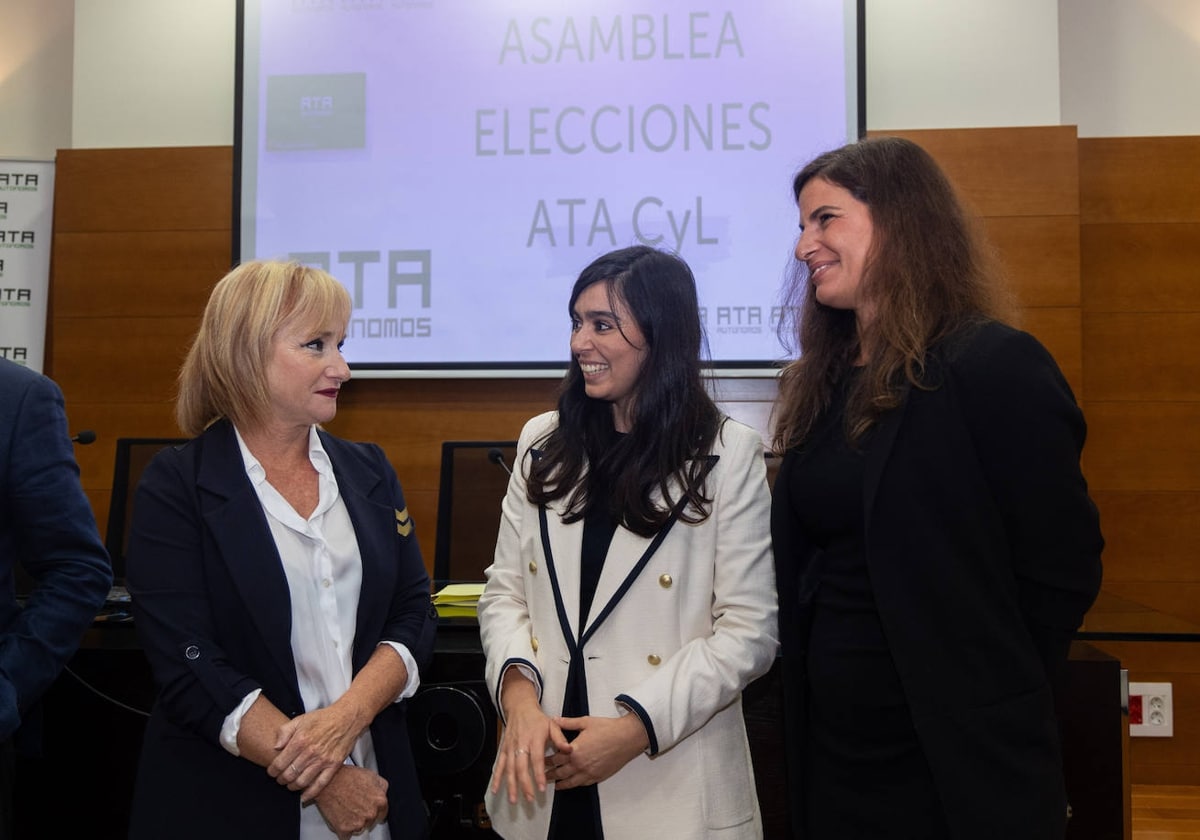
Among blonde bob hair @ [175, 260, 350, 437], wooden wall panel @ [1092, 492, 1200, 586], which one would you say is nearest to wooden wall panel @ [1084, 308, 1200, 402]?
wooden wall panel @ [1092, 492, 1200, 586]

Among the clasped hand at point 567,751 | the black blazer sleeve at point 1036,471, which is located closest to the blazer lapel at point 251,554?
the clasped hand at point 567,751

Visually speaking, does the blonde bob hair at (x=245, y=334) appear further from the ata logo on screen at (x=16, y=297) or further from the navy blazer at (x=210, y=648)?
the ata logo on screen at (x=16, y=297)

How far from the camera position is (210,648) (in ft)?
4.89

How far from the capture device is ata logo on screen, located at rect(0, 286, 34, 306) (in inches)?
177

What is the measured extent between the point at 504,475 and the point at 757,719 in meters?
1.34

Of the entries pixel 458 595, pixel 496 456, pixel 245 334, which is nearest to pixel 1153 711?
pixel 496 456

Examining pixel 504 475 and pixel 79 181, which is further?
pixel 79 181

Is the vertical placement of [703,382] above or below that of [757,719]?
above

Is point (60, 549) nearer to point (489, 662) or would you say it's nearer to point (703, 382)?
point (489, 662)

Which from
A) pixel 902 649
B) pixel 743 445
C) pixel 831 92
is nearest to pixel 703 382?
pixel 743 445

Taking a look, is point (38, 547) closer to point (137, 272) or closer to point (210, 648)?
point (210, 648)

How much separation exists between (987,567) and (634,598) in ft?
1.72


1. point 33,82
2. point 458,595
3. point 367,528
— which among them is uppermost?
point 33,82

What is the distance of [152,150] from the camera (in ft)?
14.3
